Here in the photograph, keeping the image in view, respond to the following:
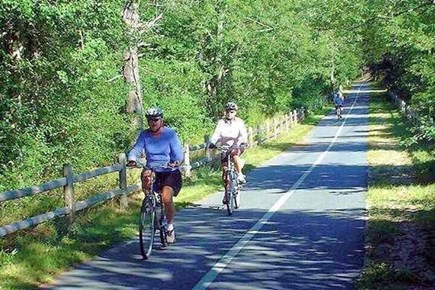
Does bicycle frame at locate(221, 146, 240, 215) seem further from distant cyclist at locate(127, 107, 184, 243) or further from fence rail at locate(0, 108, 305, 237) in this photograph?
distant cyclist at locate(127, 107, 184, 243)

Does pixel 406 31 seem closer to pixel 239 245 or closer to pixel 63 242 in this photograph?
pixel 239 245

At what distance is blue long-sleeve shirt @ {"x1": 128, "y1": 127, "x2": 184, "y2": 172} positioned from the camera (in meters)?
10.6

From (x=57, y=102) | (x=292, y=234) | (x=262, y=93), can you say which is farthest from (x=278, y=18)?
(x=292, y=234)

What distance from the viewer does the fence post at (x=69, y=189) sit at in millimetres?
11484

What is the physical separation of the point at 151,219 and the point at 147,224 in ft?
0.52

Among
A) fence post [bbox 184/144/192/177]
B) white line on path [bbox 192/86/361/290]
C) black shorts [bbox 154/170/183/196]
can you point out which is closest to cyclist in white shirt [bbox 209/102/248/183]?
white line on path [bbox 192/86/361/290]

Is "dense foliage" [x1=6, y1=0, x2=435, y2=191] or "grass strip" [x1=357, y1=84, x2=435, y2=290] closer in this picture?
→ "grass strip" [x1=357, y1=84, x2=435, y2=290]

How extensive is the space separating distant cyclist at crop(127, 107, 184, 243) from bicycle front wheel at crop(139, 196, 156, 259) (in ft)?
1.05

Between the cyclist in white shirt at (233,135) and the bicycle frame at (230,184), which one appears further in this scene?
the cyclist in white shirt at (233,135)

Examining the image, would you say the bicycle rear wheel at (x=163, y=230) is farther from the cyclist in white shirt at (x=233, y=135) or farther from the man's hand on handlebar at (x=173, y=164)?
the cyclist in white shirt at (x=233, y=135)

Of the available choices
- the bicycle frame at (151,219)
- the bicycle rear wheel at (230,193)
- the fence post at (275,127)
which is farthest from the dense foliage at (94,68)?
the fence post at (275,127)

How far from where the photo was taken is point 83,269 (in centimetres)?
943

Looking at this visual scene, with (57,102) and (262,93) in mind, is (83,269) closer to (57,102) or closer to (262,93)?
(57,102)

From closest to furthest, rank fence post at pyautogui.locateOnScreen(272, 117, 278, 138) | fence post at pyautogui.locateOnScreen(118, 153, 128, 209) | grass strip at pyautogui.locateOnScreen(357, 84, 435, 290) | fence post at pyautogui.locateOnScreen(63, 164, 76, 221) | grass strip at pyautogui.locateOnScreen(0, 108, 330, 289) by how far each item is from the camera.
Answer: grass strip at pyautogui.locateOnScreen(357, 84, 435, 290) < grass strip at pyautogui.locateOnScreen(0, 108, 330, 289) < fence post at pyautogui.locateOnScreen(63, 164, 76, 221) < fence post at pyautogui.locateOnScreen(118, 153, 128, 209) < fence post at pyautogui.locateOnScreen(272, 117, 278, 138)
